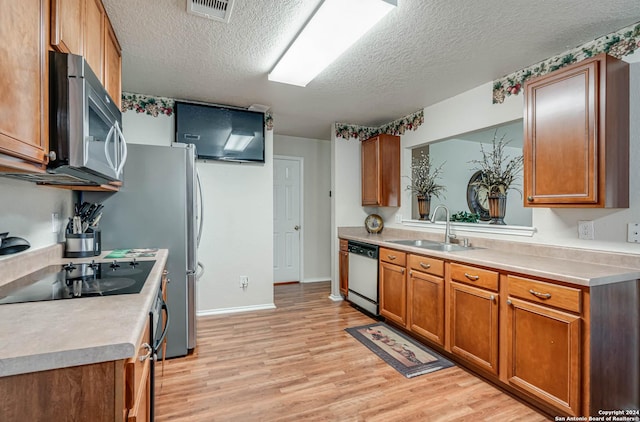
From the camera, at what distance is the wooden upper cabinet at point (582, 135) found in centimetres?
181

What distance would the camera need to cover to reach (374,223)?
4.16 meters

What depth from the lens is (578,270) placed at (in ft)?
5.86

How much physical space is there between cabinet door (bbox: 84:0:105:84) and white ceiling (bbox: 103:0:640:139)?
0.38 feet

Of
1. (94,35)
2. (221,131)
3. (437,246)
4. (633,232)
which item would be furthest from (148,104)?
(633,232)

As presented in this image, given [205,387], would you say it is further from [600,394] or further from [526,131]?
[526,131]

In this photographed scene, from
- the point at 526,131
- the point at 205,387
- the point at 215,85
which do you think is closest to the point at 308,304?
the point at 205,387

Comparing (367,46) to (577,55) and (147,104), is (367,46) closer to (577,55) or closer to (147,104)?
(577,55)

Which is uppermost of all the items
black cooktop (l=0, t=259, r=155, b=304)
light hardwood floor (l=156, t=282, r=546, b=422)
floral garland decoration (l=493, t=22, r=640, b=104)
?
floral garland decoration (l=493, t=22, r=640, b=104)

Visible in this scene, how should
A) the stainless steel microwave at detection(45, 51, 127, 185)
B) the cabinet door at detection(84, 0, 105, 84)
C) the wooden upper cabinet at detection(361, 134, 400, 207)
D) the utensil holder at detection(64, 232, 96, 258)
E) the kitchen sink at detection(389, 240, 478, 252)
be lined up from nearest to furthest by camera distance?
1. the stainless steel microwave at detection(45, 51, 127, 185)
2. the cabinet door at detection(84, 0, 105, 84)
3. the utensil holder at detection(64, 232, 96, 258)
4. the kitchen sink at detection(389, 240, 478, 252)
5. the wooden upper cabinet at detection(361, 134, 400, 207)

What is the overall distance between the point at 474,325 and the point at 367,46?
211cm

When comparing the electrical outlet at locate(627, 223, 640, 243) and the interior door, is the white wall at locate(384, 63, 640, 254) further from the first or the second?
the interior door

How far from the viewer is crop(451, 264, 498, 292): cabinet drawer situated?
209cm

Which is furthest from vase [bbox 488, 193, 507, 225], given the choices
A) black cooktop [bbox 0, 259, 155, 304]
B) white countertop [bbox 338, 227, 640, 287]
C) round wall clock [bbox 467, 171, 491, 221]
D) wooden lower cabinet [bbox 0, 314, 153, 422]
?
wooden lower cabinet [bbox 0, 314, 153, 422]

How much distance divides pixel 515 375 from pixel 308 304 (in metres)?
2.41
